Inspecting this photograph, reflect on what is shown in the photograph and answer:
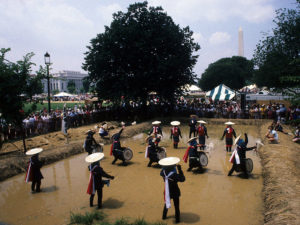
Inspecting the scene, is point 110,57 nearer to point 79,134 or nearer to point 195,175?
point 79,134

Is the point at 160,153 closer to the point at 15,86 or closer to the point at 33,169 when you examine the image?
the point at 33,169

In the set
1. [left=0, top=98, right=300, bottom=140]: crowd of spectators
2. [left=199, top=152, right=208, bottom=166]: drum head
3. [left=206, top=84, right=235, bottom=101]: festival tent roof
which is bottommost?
[left=199, top=152, right=208, bottom=166]: drum head

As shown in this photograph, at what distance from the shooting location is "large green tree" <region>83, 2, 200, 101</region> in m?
26.7

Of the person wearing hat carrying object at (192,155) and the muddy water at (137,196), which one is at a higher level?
the person wearing hat carrying object at (192,155)

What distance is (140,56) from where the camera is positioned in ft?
89.8

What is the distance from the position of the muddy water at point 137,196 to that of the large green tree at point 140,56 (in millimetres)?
15778

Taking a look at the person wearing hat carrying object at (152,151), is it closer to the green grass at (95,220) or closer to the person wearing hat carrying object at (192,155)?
the person wearing hat carrying object at (192,155)

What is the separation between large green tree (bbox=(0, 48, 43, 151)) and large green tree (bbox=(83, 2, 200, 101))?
507 inches

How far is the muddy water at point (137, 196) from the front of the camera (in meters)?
7.55

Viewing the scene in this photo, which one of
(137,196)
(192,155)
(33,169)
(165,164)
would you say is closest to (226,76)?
(192,155)

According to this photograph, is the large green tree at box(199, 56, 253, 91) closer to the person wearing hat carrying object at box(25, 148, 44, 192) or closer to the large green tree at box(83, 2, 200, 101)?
the large green tree at box(83, 2, 200, 101)

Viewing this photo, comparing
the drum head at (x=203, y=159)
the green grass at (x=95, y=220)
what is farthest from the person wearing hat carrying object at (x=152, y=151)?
the green grass at (x=95, y=220)

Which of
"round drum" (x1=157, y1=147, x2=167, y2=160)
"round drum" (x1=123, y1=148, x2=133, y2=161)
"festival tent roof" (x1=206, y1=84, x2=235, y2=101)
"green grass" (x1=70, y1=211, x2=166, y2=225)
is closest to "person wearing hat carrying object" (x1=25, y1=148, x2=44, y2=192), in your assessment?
"green grass" (x1=70, y1=211, x2=166, y2=225)

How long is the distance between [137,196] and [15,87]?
9072mm
